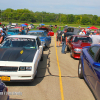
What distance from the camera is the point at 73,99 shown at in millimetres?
4375

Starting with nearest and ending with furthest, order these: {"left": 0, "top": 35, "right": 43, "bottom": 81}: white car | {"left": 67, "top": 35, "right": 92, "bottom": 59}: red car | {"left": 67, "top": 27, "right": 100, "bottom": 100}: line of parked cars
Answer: {"left": 67, "top": 27, "right": 100, "bottom": 100}: line of parked cars → {"left": 0, "top": 35, "right": 43, "bottom": 81}: white car → {"left": 67, "top": 35, "right": 92, "bottom": 59}: red car

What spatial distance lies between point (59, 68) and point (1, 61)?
3230 mm

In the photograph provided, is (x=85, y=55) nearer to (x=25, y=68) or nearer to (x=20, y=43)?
(x=25, y=68)

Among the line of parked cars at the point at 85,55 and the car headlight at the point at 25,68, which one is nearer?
the line of parked cars at the point at 85,55

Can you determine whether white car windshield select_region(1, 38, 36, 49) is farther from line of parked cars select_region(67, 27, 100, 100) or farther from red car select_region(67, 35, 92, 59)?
red car select_region(67, 35, 92, 59)

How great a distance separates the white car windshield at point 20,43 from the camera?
22.5ft

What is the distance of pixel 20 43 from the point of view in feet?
23.0

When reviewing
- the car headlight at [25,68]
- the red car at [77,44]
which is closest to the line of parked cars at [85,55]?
the red car at [77,44]

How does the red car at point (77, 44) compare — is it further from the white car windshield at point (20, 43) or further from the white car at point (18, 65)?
the white car at point (18, 65)

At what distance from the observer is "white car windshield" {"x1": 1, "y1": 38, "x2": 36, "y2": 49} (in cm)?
685

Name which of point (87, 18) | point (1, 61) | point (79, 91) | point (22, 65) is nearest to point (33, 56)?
point (22, 65)

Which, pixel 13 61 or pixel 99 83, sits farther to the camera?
pixel 13 61

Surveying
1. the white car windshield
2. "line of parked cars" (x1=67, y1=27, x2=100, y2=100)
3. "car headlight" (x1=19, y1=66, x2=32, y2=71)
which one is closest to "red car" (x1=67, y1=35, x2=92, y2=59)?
"line of parked cars" (x1=67, y1=27, x2=100, y2=100)

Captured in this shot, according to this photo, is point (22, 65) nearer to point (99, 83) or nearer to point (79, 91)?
point (79, 91)
